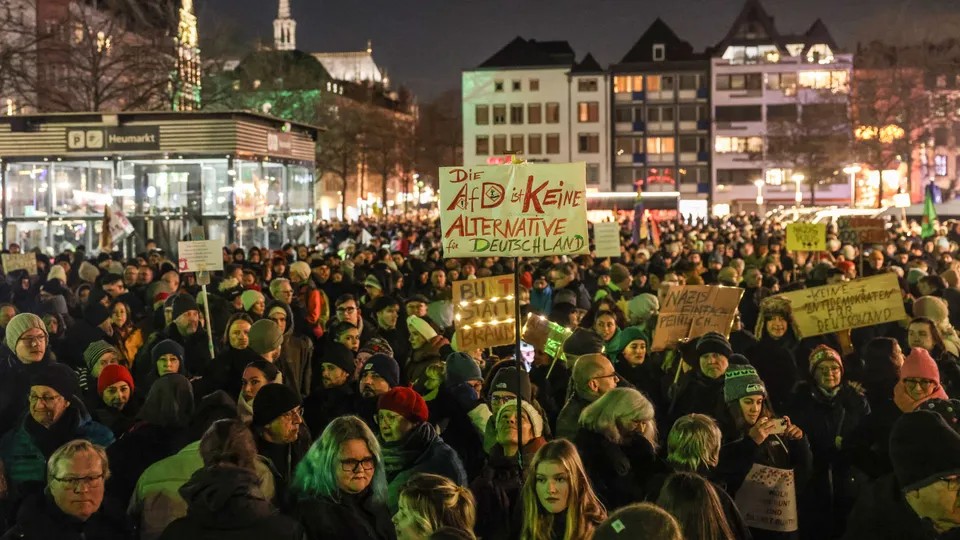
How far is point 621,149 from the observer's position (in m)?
92.4

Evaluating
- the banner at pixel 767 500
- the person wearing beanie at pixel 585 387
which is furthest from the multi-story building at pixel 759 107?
the banner at pixel 767 500

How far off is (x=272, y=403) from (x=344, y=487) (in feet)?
3.57

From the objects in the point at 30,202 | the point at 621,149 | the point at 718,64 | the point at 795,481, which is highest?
the point at 718,64

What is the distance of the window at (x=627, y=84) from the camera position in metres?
91.9

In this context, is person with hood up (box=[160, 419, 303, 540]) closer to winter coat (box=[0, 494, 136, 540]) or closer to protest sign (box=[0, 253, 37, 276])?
winter coat (box=[0, 494, 136, 540])

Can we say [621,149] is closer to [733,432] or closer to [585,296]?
[585,296]

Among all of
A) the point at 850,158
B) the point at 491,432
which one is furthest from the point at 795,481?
the point at 850,158

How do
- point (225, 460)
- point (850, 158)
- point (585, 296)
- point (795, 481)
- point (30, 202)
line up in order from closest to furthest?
point (225, 460) < point (795, 481) < point (585, 296) < point (30, 202) < point (850, 158)

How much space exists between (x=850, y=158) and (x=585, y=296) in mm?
57160

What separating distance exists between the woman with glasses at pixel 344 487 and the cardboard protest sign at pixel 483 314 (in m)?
4.09

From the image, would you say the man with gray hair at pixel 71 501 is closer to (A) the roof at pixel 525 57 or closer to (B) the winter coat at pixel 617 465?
(B) the winter coat at pixel 617 465

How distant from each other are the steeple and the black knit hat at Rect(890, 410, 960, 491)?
16922cm

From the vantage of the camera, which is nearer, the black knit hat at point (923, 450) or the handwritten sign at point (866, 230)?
the black knit hat at point (923, 450)

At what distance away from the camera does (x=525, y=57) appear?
94250 millimetres
